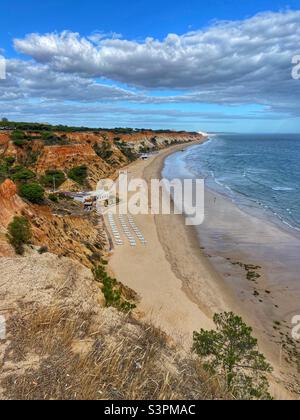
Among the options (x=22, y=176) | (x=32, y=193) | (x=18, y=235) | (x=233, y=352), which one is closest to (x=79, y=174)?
(x=22, y=176)

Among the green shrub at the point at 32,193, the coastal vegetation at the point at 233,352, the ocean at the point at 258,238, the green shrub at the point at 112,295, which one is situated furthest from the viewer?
the green shrub at the point at 32,193

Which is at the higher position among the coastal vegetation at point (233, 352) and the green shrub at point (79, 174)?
the green shrub at point (79, 174)

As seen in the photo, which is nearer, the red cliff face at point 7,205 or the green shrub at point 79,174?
the red cliff face at point 7,205

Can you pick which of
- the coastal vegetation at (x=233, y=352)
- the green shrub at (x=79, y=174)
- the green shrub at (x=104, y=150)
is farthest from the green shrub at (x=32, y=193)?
the green shrub at (x=104, y=150)

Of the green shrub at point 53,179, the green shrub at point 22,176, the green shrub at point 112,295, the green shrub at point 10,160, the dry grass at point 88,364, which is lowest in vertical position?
the green shrub at point 112,295

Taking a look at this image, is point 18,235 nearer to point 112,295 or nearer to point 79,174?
point 112,295

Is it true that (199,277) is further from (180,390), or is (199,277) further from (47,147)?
(47,147)

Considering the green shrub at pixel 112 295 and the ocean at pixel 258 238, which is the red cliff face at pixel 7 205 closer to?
the green shrub at pixel 112 295
